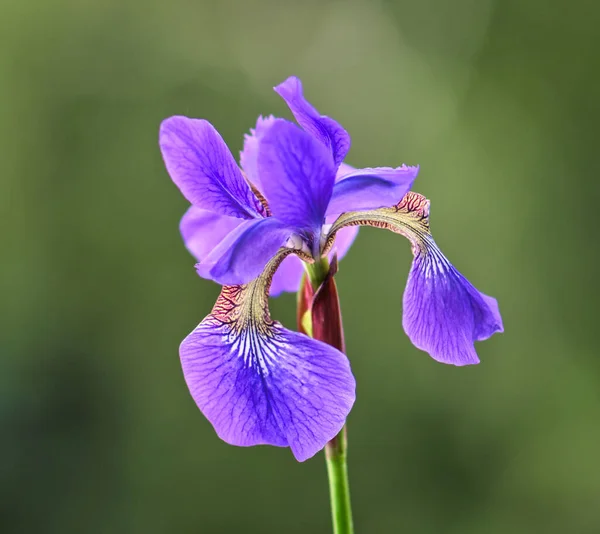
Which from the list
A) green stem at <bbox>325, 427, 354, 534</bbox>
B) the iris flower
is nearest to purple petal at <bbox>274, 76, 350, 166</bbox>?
the iris flower

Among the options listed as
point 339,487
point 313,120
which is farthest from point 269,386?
point 313,120

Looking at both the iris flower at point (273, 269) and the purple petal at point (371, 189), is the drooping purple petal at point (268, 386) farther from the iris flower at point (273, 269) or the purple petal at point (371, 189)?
the purple petal at point (371, 189)

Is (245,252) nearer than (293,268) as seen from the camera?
Yes

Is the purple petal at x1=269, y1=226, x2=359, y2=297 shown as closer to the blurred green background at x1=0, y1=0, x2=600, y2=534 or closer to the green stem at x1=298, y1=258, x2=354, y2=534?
the green stem at x1=298, y1=258, x2=354, y2=534

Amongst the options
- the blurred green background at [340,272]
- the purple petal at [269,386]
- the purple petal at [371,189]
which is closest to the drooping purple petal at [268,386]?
the purple petal at [269,386]

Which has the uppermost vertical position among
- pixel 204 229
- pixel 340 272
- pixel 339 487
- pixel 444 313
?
Result: pixel 340 272

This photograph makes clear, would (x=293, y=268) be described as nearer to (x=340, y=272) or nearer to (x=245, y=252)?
(x=245, y=252)

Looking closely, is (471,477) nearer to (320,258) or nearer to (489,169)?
(489,169)
